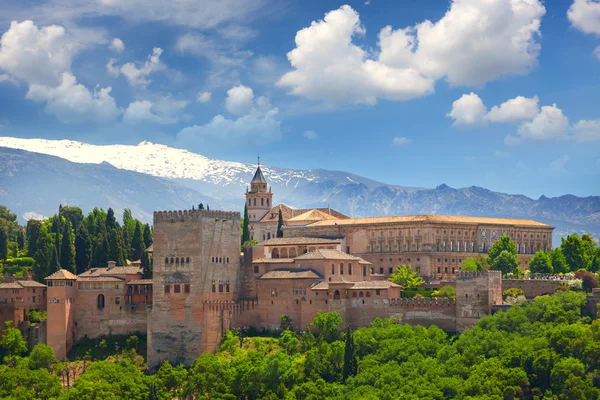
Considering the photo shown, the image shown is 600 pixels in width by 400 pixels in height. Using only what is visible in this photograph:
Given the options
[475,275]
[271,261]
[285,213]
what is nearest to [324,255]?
[271,261]

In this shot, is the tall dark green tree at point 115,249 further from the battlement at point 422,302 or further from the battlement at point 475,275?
the battlement at point 475,275

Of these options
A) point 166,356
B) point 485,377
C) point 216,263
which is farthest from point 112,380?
point 485,377

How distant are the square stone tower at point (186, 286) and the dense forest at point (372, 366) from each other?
2224 mm

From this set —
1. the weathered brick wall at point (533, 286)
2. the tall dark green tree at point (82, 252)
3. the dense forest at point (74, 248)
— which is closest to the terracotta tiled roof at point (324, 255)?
the weathered brick wall at point (533, 286)

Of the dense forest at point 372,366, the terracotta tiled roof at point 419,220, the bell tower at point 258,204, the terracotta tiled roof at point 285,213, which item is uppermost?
the bell tower at point 258,204

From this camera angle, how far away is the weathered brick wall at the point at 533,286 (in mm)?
92125

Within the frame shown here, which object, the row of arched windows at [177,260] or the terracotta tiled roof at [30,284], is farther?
the terracotta tiled roof at [30,284]

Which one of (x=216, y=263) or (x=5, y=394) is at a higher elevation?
(x=216, y=263)

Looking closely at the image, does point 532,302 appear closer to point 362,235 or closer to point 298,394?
point 298,394

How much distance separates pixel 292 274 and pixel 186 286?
10.1 metres

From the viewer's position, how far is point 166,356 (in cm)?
8644

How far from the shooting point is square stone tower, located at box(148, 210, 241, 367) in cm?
8644

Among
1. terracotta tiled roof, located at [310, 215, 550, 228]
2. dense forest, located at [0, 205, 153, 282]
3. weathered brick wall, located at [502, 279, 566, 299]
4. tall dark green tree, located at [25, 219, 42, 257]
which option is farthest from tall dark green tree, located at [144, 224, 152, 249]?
weathered brick wall, located at [502, 279, 566, 299]

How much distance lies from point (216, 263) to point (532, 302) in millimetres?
28557
